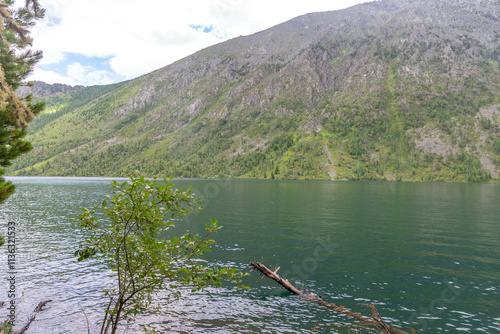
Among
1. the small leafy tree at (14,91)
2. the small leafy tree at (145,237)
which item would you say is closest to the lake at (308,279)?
the small leafy tree at (145,237)

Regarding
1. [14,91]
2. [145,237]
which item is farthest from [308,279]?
[14,91]

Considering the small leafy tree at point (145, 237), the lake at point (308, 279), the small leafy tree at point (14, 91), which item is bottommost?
the lake at point (308, 279)

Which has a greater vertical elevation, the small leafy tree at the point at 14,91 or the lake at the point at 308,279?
the small leafy tree at the point at 14,91

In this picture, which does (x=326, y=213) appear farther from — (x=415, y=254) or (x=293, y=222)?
(x=415, y=254)

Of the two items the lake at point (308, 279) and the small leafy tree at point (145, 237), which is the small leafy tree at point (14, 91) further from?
the lake at point (308, 279)

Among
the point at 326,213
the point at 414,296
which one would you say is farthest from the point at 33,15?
the point at 326,213

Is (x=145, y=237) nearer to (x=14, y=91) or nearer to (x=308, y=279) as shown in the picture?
(x=14, y=91)

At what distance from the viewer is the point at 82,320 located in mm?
19359

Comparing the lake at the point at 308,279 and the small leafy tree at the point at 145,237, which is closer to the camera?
the small leafy tree at the point at 145,237

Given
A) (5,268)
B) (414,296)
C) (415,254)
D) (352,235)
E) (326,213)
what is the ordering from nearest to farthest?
(414,296), (5,268), (415,254), (352,235), (326,213)

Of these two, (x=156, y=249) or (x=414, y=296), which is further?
(x=414, y=296)

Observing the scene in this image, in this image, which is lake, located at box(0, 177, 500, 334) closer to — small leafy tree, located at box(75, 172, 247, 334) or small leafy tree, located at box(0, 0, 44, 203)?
small leafy tree, located at box(75, 172, 247, 334)

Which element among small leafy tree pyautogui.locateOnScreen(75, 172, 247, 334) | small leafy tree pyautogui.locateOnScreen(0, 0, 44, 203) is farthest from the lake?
small leafy tree pyautogui.locateOnScreen(0, 0, 44, 203)

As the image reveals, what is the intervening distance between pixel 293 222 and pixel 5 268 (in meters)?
44.3
